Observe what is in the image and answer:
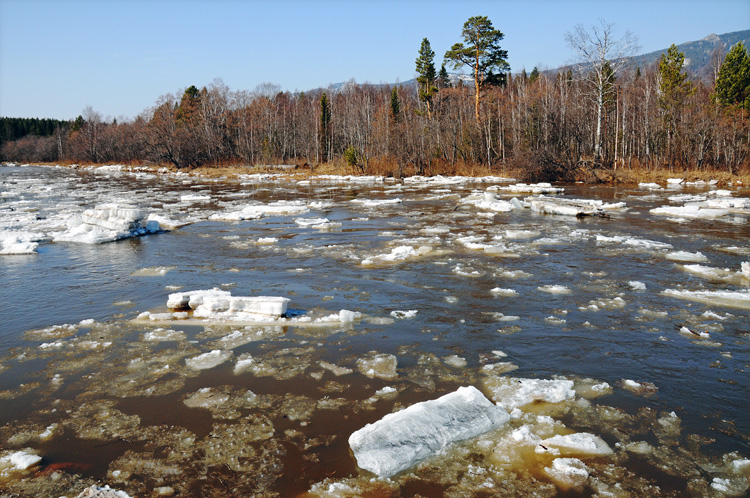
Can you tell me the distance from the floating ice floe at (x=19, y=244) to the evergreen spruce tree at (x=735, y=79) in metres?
38.5

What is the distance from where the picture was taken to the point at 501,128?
129ft

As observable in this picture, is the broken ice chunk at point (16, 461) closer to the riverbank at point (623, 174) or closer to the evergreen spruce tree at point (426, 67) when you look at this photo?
the riverbank at point (623, 174)

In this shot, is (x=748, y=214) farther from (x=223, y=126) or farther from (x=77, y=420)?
(x=223, y=126)

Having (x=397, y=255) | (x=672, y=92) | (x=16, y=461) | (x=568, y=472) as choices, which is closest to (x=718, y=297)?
(x=568, y=472)

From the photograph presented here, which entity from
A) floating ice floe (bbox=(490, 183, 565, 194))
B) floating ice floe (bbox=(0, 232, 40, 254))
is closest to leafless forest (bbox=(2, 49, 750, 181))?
floating ice floe (bbox=(490, 183, 565, 194))

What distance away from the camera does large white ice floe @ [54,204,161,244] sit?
1334cm

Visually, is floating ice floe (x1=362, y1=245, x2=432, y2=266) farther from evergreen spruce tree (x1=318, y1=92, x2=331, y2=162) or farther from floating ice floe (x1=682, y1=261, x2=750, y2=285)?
evergreen spruce tree (x1=318, y1=92, x2=331, y2=162)

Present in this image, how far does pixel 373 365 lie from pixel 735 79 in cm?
3750

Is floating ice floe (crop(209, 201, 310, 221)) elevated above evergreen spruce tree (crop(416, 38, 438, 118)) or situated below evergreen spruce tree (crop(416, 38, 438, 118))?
below

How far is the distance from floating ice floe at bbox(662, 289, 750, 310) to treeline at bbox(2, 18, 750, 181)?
23.8m

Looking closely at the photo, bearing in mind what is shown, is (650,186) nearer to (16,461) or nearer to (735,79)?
(735,79)

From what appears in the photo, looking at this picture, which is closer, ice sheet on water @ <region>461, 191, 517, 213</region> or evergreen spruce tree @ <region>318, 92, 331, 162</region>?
ice sheet on water @ <region>461, 191, 517, 213</region>

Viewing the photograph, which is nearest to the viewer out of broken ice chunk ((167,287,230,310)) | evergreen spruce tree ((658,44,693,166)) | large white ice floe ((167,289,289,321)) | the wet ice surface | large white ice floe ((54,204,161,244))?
the wet ice surface

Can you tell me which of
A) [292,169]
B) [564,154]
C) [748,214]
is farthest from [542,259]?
[292,169]
